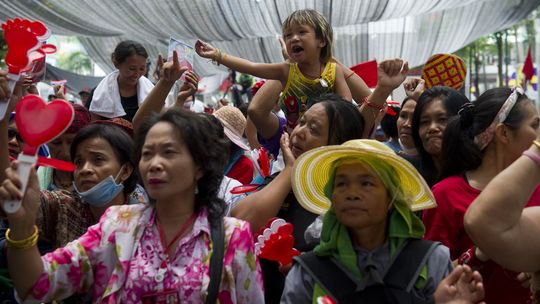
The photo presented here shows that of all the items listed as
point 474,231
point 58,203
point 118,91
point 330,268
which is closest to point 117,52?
point 118,91

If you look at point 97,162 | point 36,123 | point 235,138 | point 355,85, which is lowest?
point 235,138

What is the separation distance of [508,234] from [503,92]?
4.89 ft

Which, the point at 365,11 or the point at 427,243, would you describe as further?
the point at 365,11

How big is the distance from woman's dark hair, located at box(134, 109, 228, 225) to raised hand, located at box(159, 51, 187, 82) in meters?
1.32

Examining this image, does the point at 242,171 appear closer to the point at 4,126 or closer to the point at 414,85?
the point at 414,85

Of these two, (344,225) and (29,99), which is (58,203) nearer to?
(29,99)

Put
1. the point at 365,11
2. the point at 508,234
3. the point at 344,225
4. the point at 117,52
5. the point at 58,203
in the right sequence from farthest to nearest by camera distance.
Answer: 1. the point at 365,11
2. the point at 117,52
3. the point at 58,203
4. the point at 344,225
5. the point at 508,234

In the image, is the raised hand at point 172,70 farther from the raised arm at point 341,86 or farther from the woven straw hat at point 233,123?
the raised arm at point 341,86

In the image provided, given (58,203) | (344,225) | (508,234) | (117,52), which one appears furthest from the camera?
(117,52)

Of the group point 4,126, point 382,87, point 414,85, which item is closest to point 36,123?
point 4,126

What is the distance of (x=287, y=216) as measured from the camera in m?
4.15

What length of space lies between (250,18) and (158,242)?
300 inches

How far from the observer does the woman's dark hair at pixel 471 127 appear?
3.89 m

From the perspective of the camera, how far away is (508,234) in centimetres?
276
